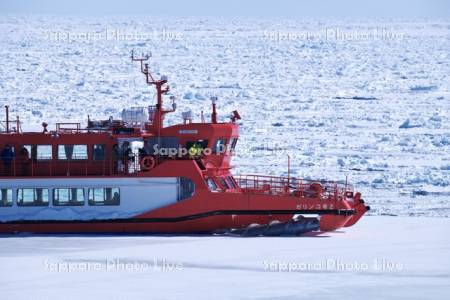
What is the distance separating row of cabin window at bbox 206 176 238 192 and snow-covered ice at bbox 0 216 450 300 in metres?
1.07

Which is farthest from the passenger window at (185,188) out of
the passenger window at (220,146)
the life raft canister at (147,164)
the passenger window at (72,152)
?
the passenger window at (72,152)

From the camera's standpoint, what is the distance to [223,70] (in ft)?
178

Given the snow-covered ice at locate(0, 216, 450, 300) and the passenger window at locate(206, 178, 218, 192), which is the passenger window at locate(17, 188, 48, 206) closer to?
Answer: the snow-covered ice at locate(0, 216, 450, 300)

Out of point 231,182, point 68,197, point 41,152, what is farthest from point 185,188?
point 41,152

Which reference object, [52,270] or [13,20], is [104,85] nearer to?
[52,270]

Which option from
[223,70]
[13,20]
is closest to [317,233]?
[223,70]

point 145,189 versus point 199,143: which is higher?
point 199,143

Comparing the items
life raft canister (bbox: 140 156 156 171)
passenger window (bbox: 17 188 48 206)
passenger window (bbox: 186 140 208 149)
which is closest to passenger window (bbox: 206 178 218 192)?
passenger window (bbox: 186 140 208 149)

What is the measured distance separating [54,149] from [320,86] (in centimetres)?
2647

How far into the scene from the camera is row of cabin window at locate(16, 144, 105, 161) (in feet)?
78.8

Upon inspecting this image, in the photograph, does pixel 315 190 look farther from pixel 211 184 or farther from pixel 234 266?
pixel 234 266

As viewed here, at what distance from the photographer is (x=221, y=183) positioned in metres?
24.0

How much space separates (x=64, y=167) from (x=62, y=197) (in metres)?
0.58

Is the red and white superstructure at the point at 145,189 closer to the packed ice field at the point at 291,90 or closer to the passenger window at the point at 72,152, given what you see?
the passenger window at the point at 72,152
